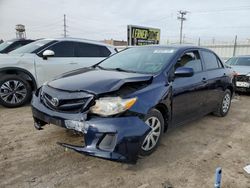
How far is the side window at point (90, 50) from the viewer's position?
6504 mm

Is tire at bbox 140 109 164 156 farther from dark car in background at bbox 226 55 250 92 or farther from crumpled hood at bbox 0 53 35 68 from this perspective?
dark car in background at bbox 226 55 250 92

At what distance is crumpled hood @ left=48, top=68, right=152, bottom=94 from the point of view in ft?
9.27

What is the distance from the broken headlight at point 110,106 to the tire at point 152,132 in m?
0.42

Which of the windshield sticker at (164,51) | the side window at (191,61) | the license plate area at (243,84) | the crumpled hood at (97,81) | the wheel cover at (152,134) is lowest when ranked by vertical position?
the license plate area at (243,84)

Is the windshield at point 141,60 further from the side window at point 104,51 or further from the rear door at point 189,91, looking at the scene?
the side window at point 104,51

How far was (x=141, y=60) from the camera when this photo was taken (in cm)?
392

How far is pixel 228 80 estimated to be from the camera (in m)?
5.39

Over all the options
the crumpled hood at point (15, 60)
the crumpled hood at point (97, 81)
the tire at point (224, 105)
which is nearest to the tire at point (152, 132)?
the crumpled hood at point (97, 81)

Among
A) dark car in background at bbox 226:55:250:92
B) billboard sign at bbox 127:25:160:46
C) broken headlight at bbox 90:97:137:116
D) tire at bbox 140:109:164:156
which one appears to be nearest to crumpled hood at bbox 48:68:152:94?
broken headlight at bbox 90:97:137:116

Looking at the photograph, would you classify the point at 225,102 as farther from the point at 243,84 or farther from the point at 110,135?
the point at 110,135

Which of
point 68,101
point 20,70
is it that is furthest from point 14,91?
point 68,101

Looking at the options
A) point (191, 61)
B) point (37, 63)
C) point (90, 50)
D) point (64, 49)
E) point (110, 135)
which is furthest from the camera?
point (90, 50)

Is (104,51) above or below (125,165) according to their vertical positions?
above

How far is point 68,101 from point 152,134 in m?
1.21
